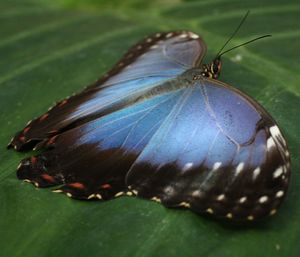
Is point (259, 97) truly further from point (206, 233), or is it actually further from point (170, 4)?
point (170, 4)

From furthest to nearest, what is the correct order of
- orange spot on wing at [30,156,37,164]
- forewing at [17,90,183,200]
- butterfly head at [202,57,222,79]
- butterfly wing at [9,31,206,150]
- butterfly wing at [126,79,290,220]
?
butterfly head at [202,57,222,79] < butterfly wing at [9,31,206,150] < orange spot on wing at [30,156,37,164] < forewing at [17,90,183,200] < butterfly wing at [126,79,290,220]

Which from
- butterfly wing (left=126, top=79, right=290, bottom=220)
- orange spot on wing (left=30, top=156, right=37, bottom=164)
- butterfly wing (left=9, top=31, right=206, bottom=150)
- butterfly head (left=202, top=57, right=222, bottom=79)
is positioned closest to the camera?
butterfly wing (left=126, top=79, right=290, bottom=220)

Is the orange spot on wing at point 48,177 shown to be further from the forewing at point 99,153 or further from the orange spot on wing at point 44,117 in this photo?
the orange spot on wing at point 44,117

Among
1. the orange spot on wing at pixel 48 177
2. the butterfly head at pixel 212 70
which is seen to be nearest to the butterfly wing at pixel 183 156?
the orange spot on wing at pixel 48 177

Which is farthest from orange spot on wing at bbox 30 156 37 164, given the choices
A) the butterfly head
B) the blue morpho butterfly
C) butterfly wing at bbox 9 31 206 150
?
the butterfly head

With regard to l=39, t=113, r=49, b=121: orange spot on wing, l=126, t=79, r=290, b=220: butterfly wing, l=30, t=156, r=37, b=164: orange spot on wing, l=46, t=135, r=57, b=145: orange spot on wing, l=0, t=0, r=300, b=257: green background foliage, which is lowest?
l=0, t=0, r=300, b=257: green background foliage

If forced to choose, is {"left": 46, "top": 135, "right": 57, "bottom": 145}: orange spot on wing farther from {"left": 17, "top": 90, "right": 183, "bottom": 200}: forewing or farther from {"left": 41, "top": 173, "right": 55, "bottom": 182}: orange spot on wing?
{"left": 41, "top": 173, "right": 55, "bottom": 182}: orange spot on wing

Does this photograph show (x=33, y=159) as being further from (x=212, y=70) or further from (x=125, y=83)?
(x=212, y=70)

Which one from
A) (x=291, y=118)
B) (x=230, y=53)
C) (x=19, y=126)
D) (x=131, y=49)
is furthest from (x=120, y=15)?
(x=291, y=118)
